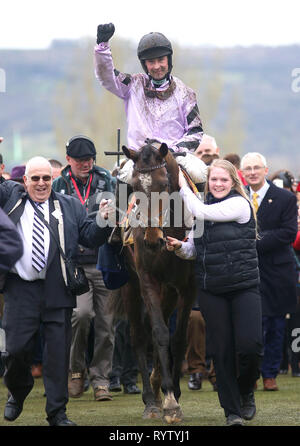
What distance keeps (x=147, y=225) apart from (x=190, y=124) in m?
1.45

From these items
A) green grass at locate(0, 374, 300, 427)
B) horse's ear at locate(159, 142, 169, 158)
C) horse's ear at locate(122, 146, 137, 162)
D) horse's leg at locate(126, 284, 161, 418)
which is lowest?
green grass at locate(0, 374, 300, 427)

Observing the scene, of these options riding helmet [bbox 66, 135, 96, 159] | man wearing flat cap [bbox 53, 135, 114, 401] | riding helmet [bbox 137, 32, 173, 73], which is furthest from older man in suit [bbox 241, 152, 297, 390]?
riding helmet [bbox 137, 32, 173, 73]

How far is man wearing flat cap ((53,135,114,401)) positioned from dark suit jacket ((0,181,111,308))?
217 centimetres

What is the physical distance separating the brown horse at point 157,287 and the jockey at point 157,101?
64 cm

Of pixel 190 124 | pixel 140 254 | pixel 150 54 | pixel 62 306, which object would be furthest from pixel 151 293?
pixel 150 54

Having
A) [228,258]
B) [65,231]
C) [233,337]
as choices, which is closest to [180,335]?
[233,337]

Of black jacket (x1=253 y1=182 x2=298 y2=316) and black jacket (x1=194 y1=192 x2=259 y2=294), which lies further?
black jacket (x1=253 y1=182 x2=298 y2=316)

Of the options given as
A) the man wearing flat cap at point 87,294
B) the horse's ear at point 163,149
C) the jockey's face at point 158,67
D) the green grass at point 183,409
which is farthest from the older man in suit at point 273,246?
the horse's ear at point 163,149

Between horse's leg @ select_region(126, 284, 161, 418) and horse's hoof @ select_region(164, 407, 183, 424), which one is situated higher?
horse's leg @ select_region(126, 284, 161, 418)

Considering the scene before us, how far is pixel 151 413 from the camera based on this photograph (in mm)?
8812

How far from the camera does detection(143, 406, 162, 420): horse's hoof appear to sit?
878 centimetres

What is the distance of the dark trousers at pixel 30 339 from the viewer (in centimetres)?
789

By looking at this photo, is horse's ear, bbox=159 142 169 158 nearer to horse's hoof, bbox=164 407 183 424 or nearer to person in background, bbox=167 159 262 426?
person in background, bbox=167 159 262 426

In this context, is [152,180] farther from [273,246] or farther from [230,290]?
[273,246]
